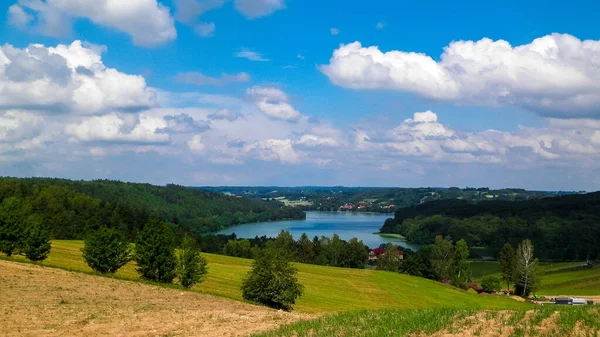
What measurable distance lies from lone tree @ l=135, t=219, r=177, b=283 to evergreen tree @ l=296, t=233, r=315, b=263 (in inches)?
3039

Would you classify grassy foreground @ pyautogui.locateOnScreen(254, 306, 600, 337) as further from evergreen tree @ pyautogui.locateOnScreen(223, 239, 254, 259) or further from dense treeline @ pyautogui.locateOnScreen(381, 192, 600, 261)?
dense treeline @ pyautogui.locateOnScreen(381, 192, 600, 261)

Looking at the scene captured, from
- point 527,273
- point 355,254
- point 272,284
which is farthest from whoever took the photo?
point 355,254

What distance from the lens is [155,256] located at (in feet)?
144

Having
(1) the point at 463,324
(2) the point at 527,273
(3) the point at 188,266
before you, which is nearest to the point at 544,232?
(2) the point at 527,273

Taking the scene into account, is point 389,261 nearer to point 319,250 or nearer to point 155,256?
point 319,250

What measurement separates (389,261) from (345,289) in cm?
4577

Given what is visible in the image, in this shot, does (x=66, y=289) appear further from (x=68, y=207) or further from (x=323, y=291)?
(x=68, y=207)

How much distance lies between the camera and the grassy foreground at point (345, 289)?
1900 inches

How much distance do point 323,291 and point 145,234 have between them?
2505 centimetres

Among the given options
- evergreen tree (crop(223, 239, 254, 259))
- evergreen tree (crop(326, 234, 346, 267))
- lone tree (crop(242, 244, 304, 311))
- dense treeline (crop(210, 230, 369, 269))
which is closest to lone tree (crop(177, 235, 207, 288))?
A: lone tree (crop(242, 244, 304, 311))

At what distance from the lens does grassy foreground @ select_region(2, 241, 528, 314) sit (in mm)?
48250

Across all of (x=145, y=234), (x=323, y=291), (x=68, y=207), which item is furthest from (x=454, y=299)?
(x=68, y=207)

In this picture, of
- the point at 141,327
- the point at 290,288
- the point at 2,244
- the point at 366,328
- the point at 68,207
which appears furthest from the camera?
the point at 68,207

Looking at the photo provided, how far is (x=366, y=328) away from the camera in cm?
1484
